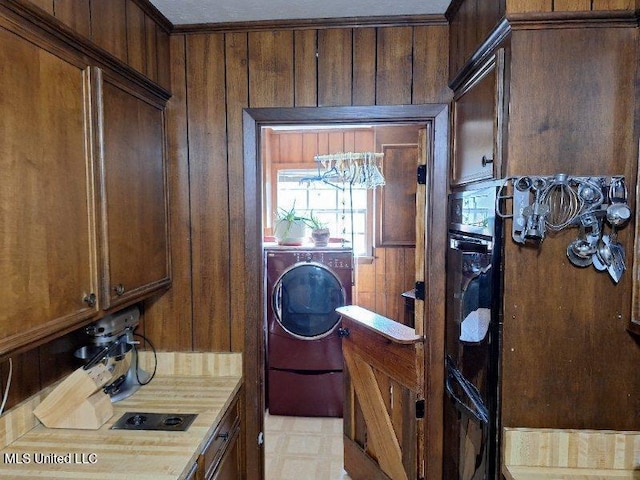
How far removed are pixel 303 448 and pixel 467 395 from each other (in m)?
1.79

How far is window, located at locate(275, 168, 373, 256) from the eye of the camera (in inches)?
148

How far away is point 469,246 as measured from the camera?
5.24ft

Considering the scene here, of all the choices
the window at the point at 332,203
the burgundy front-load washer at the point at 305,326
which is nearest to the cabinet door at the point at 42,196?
the burgundy front-load washer at the point at 305,326

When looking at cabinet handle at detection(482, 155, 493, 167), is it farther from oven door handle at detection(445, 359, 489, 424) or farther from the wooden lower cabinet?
the wooden lower cabinet

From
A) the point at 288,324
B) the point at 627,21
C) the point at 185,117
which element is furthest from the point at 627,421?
the point at 288,324

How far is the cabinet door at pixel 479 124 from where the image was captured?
1344 millimetres

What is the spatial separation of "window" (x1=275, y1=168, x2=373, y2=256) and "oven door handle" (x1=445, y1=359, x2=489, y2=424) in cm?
193

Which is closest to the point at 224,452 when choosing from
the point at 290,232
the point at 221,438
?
the point at 221,438

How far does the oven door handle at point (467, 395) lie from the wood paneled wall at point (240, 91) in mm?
968

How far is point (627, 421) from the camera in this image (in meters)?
1.35

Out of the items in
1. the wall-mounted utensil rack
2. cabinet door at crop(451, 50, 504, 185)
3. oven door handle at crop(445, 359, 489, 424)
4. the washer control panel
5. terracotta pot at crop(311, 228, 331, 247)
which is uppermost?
cabinet door at crop(451, 50, 504, 185)

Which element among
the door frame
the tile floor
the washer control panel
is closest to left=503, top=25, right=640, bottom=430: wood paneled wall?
the door frame

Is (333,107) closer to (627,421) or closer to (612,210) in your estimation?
(612,210)

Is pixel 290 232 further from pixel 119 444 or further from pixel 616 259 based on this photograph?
pixel 616 259
